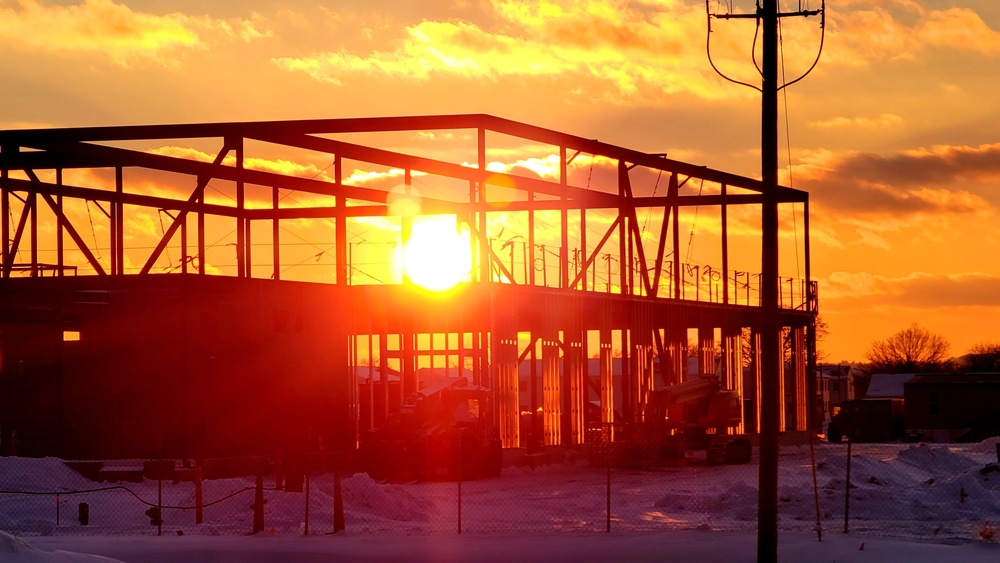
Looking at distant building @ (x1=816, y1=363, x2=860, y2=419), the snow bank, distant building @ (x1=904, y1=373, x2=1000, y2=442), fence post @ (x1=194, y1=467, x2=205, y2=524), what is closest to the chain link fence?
fence post @ (x1=194, y1=467, x2=205, y2=524)

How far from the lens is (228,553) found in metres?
20.9

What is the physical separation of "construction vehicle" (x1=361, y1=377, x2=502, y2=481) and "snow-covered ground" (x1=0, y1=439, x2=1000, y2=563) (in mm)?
1102

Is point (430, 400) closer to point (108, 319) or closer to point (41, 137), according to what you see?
point (108, 319)

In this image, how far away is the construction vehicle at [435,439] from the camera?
4009cm

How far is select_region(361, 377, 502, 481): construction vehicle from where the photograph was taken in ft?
132

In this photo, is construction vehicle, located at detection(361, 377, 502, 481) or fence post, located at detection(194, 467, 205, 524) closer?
fence post, located at detection(194, 467, 205, 524)

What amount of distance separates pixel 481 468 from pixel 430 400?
2.98 m

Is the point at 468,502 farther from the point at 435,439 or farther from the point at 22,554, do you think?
the point at 22,554

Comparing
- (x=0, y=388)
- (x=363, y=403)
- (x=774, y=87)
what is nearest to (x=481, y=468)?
(x=0, y=388)

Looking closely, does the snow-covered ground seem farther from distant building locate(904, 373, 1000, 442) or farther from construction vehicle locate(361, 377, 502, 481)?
distant building locate(904, 373, 1000, 442)

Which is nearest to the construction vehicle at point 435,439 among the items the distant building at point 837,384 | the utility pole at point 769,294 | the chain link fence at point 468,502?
Answer: the chain link fence at point 468,502

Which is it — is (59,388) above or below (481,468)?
above

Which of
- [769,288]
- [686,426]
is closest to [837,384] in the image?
[686,426]

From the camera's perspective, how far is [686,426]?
5241cm
